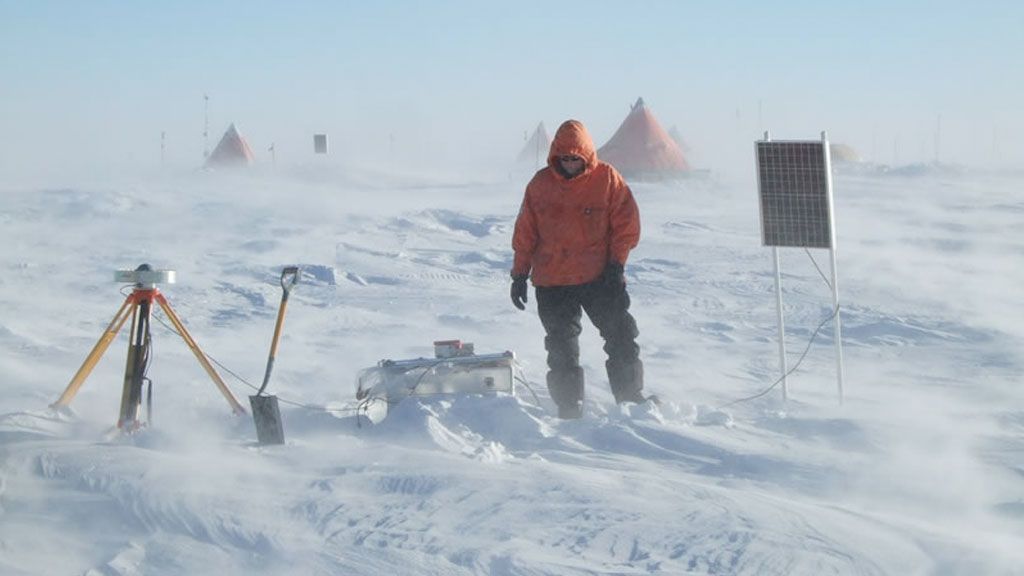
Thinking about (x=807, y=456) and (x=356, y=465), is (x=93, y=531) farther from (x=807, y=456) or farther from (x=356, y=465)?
(x=807, y=456)

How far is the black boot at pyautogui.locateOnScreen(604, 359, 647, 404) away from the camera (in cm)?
516

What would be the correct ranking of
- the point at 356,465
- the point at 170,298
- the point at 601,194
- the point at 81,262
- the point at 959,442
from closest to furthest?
the point at 356,465, the point at 959,442, the point at 601,194, the point at 170,298, the point at 81,262

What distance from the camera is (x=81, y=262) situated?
11.2 m

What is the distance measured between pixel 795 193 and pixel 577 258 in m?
1.11

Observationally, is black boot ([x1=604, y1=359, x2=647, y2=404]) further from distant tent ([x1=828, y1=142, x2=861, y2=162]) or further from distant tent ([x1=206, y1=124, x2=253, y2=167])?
distant tent ([x1=828, y1=142, x2=861, y2=162])

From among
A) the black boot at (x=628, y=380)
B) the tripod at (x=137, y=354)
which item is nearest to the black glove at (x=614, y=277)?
the black boot at (x=628, y=380)

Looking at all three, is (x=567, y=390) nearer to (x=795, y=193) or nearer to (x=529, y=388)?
(x=529, y=388)

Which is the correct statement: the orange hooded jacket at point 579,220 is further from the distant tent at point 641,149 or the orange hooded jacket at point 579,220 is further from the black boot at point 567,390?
the distant tent at point 641,149

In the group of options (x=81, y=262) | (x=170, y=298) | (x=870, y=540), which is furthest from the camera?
(x=81, y=262)

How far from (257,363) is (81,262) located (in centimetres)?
542

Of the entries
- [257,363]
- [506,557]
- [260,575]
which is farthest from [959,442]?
[257,363]

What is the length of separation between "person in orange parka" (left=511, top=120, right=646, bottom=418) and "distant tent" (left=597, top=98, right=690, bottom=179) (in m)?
17.8

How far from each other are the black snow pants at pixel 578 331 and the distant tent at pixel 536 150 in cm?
2389

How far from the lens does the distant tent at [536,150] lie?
30.8m
